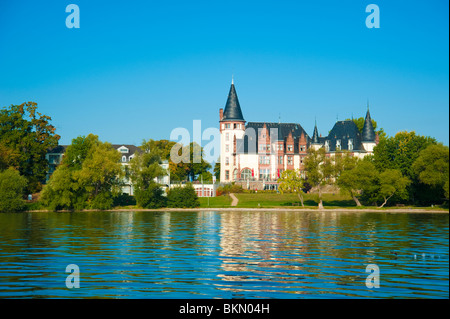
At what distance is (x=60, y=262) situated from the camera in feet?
74.7

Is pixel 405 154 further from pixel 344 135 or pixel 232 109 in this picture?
pixel 232 109

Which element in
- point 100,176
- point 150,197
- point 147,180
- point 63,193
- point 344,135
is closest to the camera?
point 63,193

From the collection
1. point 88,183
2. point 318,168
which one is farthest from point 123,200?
point 318,168

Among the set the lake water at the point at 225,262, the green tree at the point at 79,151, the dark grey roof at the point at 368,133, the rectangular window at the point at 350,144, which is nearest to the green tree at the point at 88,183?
the green tree at the point at 79,151

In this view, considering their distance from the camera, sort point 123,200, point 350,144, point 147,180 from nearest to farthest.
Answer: point 147,180 → point 123,200 → point 350,144

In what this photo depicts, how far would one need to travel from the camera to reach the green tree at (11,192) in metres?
63.2

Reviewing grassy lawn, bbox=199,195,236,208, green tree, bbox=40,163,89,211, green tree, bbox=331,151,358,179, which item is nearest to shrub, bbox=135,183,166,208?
grassy lawn, bbox=199,195,236,208

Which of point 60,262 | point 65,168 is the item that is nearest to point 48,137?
point 65,168

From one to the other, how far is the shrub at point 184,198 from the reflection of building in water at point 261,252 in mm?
27544

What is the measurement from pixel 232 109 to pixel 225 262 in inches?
3077

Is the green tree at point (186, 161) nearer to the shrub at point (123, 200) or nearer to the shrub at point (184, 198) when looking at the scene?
the shrub at point (123, 200)

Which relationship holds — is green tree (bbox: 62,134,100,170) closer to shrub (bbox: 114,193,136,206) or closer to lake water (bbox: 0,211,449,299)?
shrub (bbox: 114,193,136,206)

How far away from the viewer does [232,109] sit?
99562 mm
